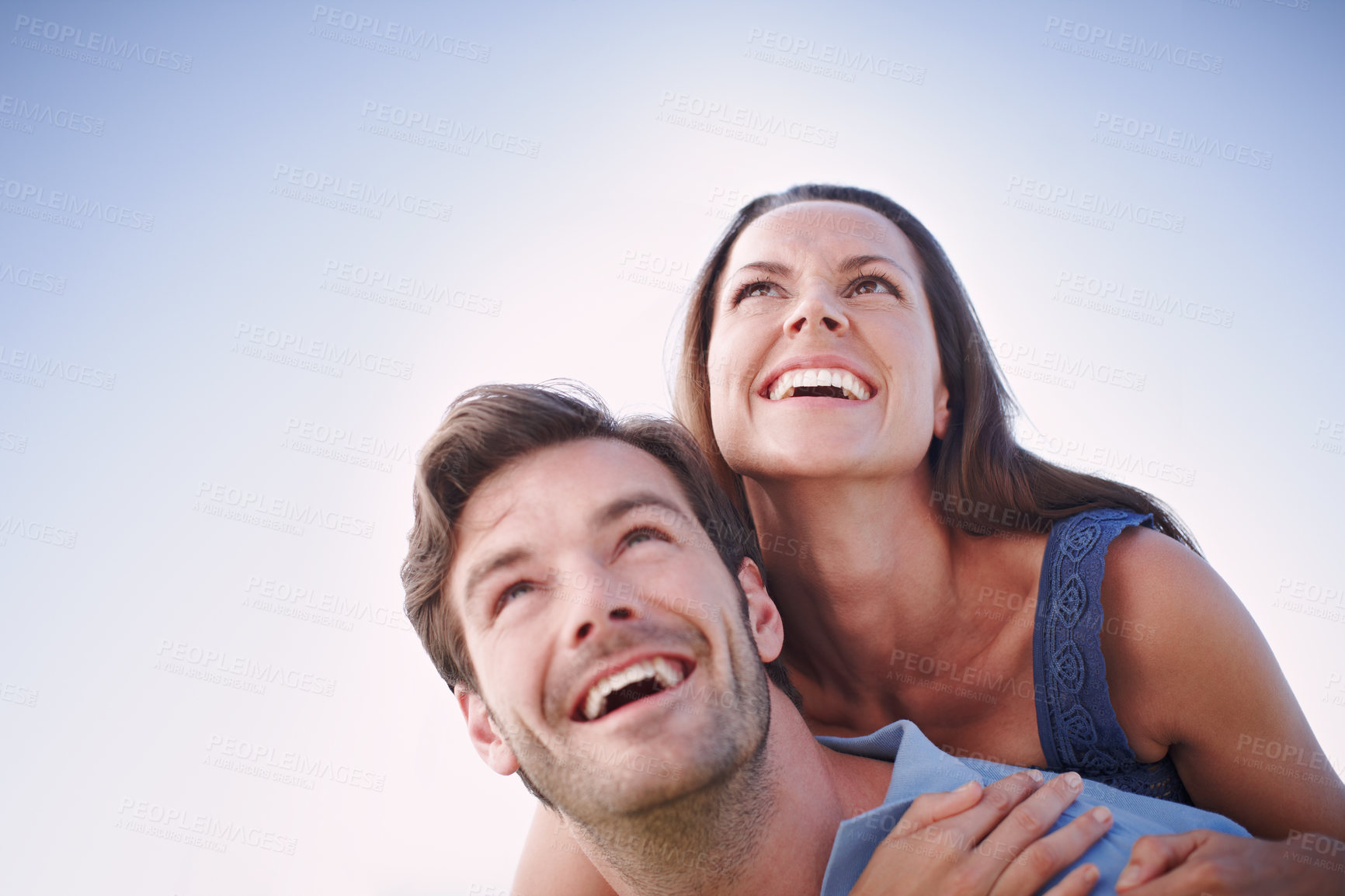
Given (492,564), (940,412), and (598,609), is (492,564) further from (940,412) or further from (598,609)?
(940,412)

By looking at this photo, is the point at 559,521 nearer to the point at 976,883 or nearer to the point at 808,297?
the point at 808,297

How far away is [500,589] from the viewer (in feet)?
7.84

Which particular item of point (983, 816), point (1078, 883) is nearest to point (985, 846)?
point (983, 816)

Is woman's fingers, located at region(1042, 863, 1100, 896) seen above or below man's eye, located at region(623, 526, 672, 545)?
below

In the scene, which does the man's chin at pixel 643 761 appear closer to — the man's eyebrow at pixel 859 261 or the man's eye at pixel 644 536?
the man's eye at pixel 644 536

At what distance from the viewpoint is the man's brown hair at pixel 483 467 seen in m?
2.62

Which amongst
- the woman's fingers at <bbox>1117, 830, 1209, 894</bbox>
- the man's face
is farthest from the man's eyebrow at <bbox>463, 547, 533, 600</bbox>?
the woman's fingers at <bbox>1117, 830, 1209, 894</bbox>

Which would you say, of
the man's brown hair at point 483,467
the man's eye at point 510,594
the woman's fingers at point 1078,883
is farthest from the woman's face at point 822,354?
the woman's fingers at point 1078,883

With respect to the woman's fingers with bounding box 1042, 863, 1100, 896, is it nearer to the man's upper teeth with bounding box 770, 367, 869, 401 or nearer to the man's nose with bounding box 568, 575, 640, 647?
the man's nose with bounding box 568, 575, 640, 647

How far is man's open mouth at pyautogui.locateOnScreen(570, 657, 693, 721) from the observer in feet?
7.22

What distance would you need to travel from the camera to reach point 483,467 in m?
2.62

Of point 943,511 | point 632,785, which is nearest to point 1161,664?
point 943,511

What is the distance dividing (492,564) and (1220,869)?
1.79 m

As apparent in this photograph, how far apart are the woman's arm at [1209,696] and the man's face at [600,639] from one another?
117 centimetres
